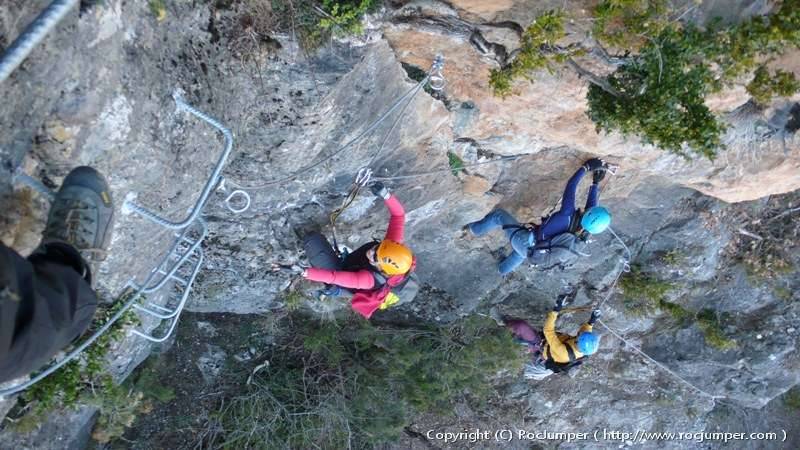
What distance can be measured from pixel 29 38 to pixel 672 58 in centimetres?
395

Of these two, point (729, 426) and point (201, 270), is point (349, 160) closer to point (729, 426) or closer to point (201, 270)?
point (201, 270)

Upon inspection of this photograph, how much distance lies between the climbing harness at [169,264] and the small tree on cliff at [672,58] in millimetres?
2647

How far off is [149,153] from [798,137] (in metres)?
6.02

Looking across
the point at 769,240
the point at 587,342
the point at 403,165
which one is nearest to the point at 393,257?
the point at 403,165

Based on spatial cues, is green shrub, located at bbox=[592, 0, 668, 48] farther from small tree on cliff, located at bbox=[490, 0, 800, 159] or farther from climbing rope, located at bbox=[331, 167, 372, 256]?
climbing rope, located at bbox=[331, 167, 372, 256]

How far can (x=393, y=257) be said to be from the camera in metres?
5.59

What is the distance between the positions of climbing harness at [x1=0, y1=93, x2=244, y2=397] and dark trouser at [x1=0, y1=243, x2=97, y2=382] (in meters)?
0.45

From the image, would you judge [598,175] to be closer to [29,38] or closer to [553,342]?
[553,342]

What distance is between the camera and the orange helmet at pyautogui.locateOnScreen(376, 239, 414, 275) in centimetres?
559

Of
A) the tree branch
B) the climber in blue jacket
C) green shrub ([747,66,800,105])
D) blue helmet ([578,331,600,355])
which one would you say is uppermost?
green shrub ([747,66,800,105])

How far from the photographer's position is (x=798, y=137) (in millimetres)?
5637

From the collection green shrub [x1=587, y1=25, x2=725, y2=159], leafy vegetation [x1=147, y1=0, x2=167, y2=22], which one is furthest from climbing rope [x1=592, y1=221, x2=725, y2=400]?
leafy vegetation [x1=147, y1=0, x2=167, y2=22]

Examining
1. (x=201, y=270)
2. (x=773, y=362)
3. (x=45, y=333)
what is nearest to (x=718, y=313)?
(x=773, y=362)

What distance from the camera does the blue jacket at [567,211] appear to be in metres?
6.17
